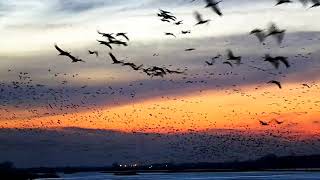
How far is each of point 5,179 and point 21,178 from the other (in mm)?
8737

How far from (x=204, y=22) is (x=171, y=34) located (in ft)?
6.41

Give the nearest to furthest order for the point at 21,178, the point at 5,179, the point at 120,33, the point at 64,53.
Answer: the point at 120,33 < the point at 64,53 < the point at 5,179 < the point at 21,178

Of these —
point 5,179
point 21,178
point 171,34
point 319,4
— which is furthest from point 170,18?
point 21,178

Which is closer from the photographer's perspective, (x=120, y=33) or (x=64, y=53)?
(x=120, y=33)

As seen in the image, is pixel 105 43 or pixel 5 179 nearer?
pixel 105 43

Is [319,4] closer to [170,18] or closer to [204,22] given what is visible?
[204,22]

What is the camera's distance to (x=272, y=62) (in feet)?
66.4

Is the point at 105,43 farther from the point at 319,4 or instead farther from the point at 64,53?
the point at 319,4

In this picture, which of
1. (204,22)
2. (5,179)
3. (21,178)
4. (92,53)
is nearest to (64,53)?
(92,53)

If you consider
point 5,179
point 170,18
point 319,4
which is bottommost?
point 319,4

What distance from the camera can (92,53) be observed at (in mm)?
22312

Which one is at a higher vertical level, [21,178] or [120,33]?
[21,178]

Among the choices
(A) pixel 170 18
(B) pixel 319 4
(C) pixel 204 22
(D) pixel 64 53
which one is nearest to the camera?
(B) pixel 319 4

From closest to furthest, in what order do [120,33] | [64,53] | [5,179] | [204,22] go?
[204,22], [120,33], [64,53], [5,179]
